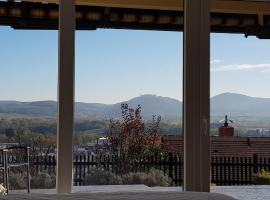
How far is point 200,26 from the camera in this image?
4109mm

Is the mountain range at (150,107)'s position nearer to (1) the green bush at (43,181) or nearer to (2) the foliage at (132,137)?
(2) the foliage at (132,137)

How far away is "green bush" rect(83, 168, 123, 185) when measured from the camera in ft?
13.8

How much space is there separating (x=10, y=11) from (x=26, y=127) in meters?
0.99

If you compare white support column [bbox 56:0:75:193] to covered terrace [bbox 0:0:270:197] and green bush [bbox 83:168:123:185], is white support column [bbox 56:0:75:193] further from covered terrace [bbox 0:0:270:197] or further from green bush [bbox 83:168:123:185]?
green bush [bbox 83:168:123:185]

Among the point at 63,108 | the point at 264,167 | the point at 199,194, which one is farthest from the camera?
the point at 264,167

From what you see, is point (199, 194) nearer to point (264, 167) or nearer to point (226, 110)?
point (226, 110)

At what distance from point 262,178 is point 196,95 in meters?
1.66

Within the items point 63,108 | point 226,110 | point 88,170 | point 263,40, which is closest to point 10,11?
point 63,108

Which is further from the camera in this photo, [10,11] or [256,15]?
[256,15]

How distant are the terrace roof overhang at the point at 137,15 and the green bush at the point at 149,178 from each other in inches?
51.6

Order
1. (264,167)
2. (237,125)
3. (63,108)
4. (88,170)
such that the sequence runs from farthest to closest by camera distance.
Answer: (264,167) < (237,125) < (88,170) < (63,108)

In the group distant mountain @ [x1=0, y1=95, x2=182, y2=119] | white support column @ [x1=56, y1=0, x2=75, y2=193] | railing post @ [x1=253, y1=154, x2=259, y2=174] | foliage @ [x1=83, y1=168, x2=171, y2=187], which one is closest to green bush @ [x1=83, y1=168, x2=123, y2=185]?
foliage @ [x1=83, y1=168, x2=171, y2=187]

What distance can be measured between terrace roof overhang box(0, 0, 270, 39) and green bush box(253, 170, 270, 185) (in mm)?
1468

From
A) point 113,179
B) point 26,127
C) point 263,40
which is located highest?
point 263,40
